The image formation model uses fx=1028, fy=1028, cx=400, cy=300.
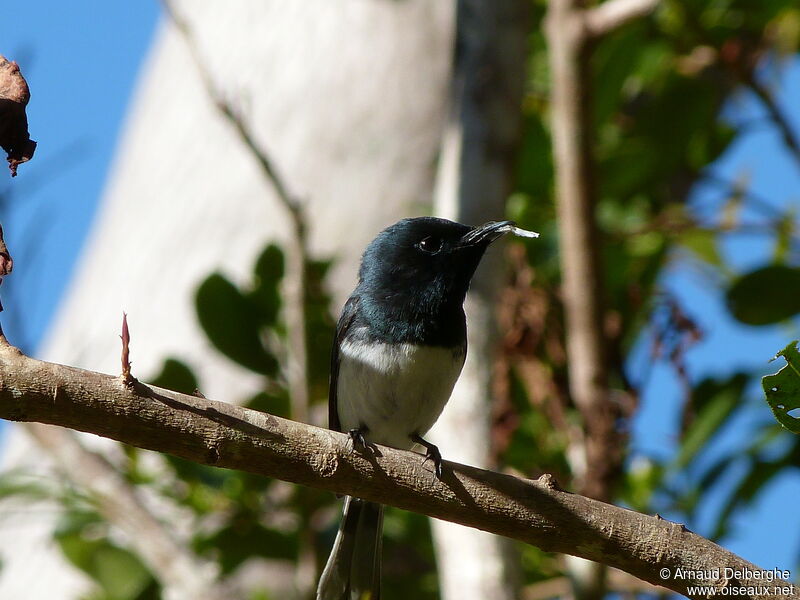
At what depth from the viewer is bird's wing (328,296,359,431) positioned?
3520 mm

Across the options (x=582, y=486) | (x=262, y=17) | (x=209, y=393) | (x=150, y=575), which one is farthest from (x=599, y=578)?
(x=262, y=17)

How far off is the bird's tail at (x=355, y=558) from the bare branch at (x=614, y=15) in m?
1.89

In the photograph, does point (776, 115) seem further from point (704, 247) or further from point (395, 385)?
point (395, 385)

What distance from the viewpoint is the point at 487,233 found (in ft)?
10.6

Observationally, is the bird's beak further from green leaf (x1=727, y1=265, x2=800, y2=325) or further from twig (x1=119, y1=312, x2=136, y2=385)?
twig (x1=119, y1=312, x2=136, y2=385)

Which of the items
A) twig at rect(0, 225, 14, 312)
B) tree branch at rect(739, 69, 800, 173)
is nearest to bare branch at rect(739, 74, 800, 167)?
tree branch at rect(739, 69, 800, 173)

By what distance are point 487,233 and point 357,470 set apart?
1304mm

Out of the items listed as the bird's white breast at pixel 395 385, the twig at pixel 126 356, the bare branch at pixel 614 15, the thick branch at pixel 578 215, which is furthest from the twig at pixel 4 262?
the bare branch at pixel 614 15

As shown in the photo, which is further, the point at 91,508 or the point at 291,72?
the point at 291,72

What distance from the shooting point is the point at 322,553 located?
4.05 metres

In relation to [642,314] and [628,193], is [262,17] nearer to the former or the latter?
[628,193]

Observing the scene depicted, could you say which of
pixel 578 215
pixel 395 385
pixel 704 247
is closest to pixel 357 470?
pixel 395 385

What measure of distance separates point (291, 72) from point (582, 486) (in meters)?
3.01

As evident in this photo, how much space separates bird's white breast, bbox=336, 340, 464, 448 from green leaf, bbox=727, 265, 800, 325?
4.20 feet
